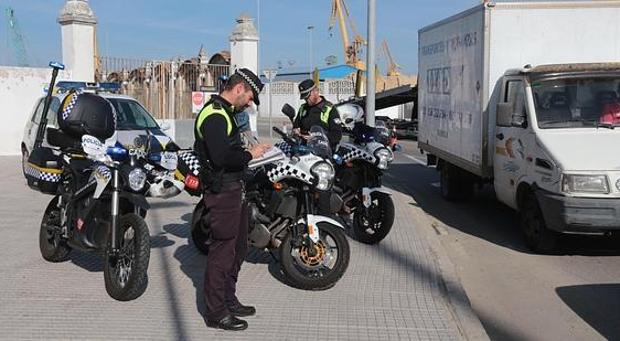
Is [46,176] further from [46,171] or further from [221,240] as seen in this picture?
[221,240]

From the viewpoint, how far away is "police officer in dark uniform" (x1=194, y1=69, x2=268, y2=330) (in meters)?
4.79

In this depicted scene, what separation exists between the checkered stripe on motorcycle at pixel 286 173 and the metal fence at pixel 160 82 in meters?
13.1

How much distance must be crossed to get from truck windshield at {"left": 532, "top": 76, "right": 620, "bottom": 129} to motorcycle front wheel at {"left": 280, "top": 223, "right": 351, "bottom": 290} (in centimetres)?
356

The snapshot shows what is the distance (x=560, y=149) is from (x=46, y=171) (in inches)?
214

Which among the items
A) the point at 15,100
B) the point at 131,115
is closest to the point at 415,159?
the point at 131,115

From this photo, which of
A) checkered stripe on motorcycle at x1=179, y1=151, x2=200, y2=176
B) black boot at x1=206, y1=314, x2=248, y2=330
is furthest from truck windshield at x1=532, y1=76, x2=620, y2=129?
black boot at x1=206, y1=314, x2=248, y2=330

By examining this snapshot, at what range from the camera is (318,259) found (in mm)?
5977

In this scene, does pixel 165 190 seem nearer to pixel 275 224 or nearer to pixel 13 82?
pixel 275 224

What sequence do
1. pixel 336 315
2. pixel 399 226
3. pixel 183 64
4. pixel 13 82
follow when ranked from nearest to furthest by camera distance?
pixel 336 315, pixel 399 226, pixel 13 82, pixel 183 64

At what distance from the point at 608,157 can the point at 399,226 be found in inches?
114

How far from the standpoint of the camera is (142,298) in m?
5.65

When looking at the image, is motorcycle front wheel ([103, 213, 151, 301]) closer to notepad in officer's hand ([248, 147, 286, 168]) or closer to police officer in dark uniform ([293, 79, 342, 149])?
notepad in officer's hand ([248, 147, 286, 168])

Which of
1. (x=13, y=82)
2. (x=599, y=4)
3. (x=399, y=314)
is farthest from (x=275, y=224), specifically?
(x=13, y=82)

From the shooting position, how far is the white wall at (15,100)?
17.6m
